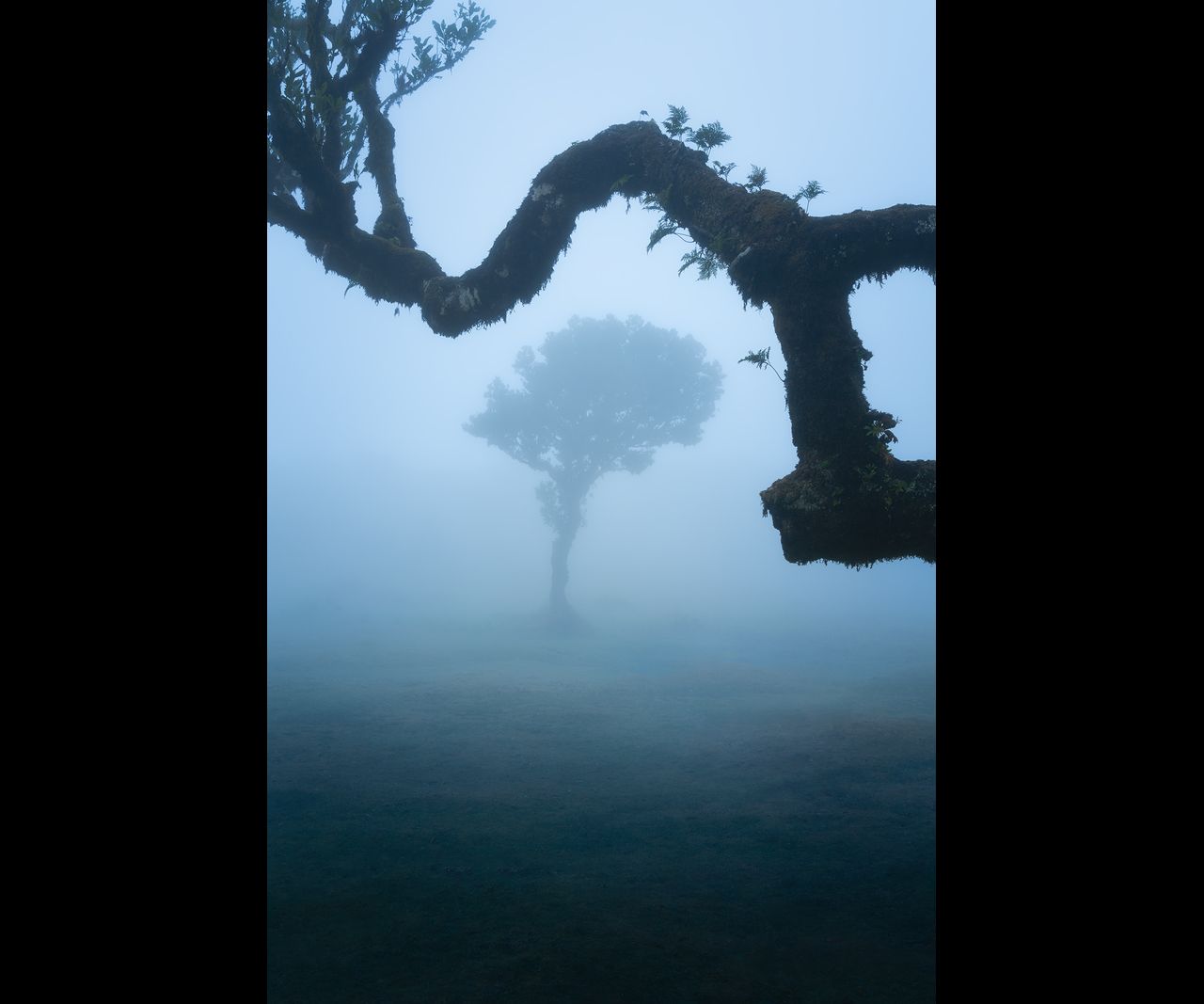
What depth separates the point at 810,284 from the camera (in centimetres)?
786

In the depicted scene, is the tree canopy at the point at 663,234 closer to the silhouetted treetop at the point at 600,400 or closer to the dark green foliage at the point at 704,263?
the dark green foliage at the point at 704,263

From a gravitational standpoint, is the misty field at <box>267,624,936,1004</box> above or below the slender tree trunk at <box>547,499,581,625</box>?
below

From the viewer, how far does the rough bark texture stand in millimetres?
7465

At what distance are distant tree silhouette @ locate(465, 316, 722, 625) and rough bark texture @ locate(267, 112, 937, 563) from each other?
24.5 m

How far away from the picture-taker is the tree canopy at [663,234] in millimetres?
7559

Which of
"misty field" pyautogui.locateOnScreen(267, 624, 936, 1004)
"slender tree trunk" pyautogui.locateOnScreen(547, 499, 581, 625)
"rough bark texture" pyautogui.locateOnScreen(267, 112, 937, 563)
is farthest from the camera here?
"slender tree trunk" pyautogui.locateOnScreen(547, 499, 581, 625)

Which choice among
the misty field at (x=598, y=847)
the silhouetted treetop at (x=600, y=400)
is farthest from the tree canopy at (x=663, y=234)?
the silhouetted treetop at (x=600, y=400)

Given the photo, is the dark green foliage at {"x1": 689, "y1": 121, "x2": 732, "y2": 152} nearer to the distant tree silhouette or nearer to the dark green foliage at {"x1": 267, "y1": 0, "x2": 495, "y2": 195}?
the dark green foliage at {"x1": 267, "y1": 0, "x2": 495, "y2": 195}

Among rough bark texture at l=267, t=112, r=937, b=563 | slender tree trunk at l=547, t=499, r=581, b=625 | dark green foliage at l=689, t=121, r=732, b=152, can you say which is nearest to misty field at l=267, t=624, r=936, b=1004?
rough bark texture at l=267, t=112, r=937, b=563

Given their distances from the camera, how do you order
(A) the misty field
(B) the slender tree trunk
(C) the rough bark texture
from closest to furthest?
(A) the misty field → (C) the rough bark texture → (B) the slender tree trunk
